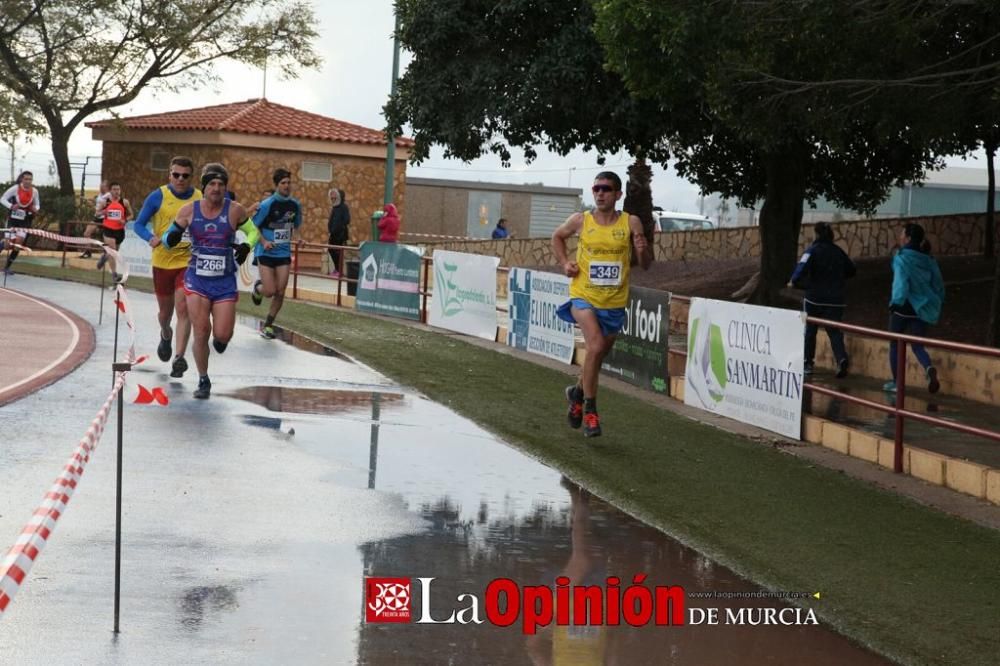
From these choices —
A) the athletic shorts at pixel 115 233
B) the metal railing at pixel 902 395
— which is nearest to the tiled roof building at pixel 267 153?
the athletic shorts at pixel 115 233

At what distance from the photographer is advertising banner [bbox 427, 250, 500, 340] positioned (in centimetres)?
2112

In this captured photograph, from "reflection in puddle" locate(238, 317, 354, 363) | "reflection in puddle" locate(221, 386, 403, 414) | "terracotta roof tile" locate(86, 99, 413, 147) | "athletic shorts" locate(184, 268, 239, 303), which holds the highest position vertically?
"terracotta roof tile" locate(86, 99, 413, 147)

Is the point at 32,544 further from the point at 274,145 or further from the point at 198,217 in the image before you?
the point at 274,145

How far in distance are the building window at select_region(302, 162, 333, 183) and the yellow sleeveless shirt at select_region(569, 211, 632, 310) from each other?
3140cm

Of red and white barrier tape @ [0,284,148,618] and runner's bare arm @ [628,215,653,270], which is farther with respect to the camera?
runner's bare arm @ [628,215,653,270]

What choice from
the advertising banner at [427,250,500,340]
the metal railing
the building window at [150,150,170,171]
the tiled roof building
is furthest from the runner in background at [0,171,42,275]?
the metal railing

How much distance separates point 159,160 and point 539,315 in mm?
26828

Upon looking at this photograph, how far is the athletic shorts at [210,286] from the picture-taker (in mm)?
12891

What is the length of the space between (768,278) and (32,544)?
22601 mm

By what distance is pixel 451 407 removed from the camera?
45.4ft

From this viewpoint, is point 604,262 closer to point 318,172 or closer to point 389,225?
point 389,225

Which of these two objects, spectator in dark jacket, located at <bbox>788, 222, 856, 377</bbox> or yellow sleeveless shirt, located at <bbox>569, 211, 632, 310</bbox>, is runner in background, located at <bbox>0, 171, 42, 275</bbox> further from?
yellow sleeveless shirt, located at <bbox>569, 211, 632, 310</bbox>

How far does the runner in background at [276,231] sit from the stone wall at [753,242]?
16.8 m

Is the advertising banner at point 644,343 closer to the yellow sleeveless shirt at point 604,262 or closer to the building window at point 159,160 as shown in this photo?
the yellow sleeveless shirt at point 604,262
